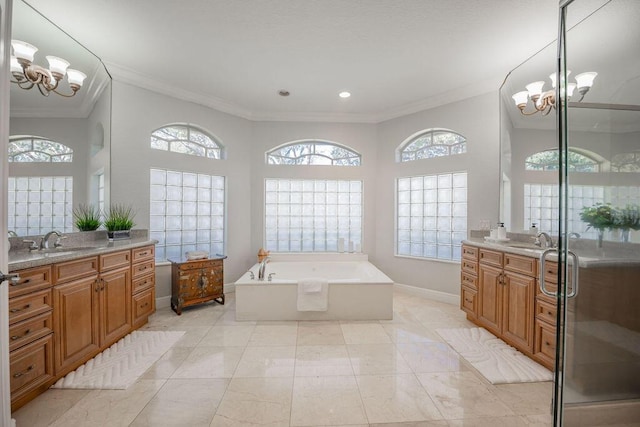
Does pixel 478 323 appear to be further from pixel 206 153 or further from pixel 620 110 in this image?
pixel 206 153

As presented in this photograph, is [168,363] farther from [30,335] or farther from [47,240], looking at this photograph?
[47,240]

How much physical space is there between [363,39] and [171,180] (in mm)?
3022

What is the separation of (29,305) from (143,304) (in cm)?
125

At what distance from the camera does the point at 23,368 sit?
1.70 metres

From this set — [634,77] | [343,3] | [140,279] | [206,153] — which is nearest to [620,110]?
[634,77]

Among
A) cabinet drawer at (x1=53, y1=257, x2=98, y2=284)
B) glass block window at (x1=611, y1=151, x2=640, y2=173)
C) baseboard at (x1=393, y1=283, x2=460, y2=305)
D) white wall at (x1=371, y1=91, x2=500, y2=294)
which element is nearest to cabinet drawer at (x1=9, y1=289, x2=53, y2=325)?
cabinet drawer at (x1=53, y1=257, x2=98, y2=284)

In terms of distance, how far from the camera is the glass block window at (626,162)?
4.50ft

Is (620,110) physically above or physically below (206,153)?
below

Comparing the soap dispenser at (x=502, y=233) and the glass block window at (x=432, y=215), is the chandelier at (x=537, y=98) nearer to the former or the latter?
the glass block window at (x=432, y=215)

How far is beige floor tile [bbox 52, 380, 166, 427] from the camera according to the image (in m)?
1.64

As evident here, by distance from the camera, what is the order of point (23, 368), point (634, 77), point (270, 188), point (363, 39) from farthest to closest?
point (270, 188), point (363, 39), point (23, 368), point (634, 77)

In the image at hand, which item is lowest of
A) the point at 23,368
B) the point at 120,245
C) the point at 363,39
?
the point at 23,368

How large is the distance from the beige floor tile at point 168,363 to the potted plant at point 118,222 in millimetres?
1440

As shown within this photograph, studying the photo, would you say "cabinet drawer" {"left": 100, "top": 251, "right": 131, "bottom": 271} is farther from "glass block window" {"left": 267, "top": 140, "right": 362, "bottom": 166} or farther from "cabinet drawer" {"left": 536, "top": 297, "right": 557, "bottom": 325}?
"cabinet drawer" {"left": 536, "top": 297, "right": 557, "bottom": 325}
